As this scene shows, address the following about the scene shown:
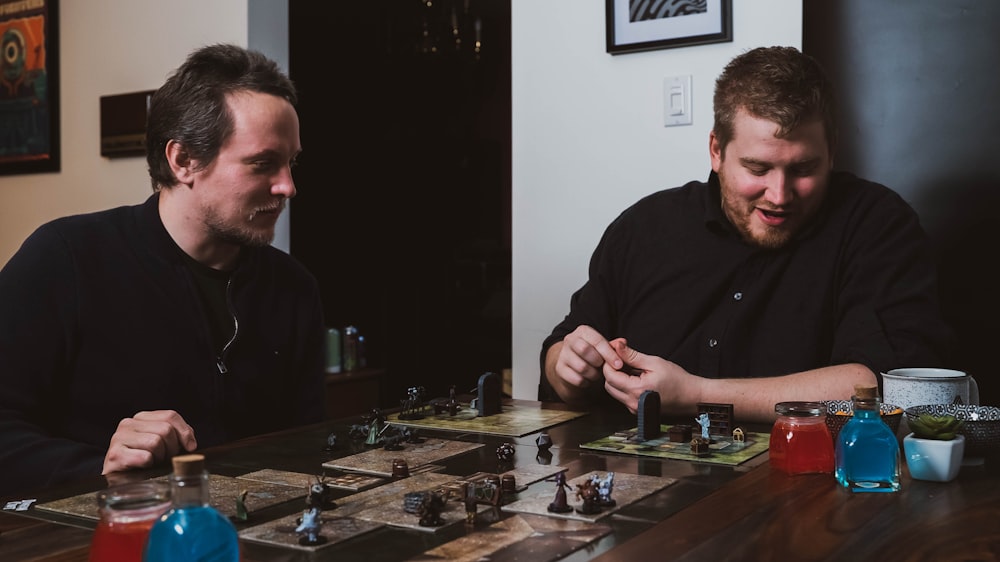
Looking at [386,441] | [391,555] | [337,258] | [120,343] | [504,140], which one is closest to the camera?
[391,555]

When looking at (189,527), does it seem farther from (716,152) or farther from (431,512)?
(716,152)

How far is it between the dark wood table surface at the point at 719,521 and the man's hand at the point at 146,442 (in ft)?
0.11

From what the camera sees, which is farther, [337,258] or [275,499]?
[337,258]

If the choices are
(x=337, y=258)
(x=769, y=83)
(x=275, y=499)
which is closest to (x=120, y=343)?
(x=275, y=499)

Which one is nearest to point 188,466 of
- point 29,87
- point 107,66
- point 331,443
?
point 331,443

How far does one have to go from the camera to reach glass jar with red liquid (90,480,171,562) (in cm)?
83

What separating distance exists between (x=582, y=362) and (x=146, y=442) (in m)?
0.83

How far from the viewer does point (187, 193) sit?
1.93 meters

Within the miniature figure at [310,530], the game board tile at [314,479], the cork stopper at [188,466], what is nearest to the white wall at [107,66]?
the game board tile at [314,479]

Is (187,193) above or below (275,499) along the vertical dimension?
above

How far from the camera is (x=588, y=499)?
1.07 metres

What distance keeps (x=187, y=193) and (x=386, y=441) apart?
778mm

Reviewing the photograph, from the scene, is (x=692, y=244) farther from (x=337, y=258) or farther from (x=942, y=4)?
(x=337, y=258)

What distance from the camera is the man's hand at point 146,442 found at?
133 cm
